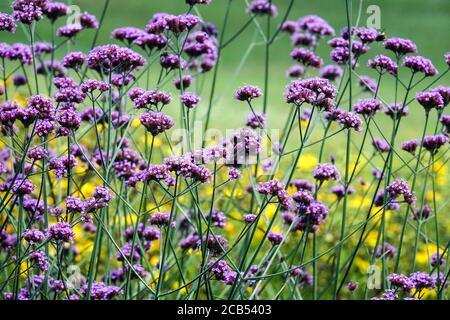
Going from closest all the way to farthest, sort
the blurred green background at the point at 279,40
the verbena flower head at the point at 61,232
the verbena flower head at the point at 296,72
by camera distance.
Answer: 1. the verbena flower head at the point at 61,232
2. the verbena flower head at the point at 296,72
3. the blurred green background at the point at 279,40

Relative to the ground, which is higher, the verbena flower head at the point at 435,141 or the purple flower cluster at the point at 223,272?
the verbena flower head at the point at 435,141

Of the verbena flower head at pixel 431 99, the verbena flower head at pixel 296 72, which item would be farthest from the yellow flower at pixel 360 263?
the verbena flower head at pixel 431 99

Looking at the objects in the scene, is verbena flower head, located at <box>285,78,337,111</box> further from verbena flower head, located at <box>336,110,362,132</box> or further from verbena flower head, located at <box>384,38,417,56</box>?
verbena flower head, located at <box>384,38,417,56</box>

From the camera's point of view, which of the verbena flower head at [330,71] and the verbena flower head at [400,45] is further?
the verbena flower head at [330,71]

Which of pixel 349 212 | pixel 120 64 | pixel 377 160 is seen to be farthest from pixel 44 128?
pixel 377 160

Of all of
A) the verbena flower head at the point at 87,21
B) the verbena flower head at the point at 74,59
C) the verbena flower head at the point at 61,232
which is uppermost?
the verbena flower head at the point at 87,21

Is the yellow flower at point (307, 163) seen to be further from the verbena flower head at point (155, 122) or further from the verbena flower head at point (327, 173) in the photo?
the verbena flower head at point (155, 122)

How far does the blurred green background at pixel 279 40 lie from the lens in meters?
5.96

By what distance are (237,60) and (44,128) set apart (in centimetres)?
486

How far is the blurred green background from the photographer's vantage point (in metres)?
5.96

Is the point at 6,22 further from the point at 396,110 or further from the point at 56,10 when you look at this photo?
the point at 396,110

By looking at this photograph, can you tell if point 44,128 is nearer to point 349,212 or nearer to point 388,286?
point 388,286

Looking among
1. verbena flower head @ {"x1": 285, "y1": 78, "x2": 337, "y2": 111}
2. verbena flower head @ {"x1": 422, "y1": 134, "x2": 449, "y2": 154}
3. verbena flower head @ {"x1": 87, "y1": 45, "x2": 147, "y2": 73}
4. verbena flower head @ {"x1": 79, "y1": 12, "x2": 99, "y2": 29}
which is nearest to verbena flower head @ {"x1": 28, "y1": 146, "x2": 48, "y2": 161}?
verbena flower head @ {"x1": 87, "y1": 45, "x2": 147, "y2": 73}

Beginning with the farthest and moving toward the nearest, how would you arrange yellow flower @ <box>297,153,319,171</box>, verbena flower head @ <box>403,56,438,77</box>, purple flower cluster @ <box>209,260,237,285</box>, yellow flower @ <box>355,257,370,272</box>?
yellow flower @ <box>297,153,319,171</box> < yellow flower @ <box>355,257,370,272</box> < verbena flower head @ <box>403,56,438,77</box> < purple flower cluster @ <box>209,260,237,285</box>
